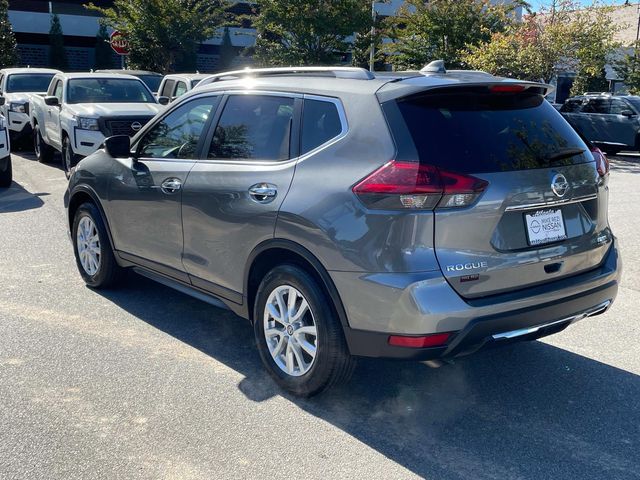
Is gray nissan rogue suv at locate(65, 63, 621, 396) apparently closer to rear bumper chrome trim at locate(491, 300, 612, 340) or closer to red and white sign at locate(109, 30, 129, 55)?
rear bumper chrome trim at locate(491, 300, 612, 340)

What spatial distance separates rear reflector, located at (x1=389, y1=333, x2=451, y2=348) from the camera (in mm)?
3416

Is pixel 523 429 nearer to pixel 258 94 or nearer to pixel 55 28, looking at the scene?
pixel 258 94

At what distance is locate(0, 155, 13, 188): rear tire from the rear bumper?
905 cm

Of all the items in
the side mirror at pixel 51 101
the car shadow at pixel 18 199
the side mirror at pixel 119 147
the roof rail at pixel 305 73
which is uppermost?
the roof rail at pixel 305 73

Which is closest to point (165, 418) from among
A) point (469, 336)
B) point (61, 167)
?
point (469, 336)

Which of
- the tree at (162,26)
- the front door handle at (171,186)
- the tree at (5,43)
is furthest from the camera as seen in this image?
the tree at (5,43)

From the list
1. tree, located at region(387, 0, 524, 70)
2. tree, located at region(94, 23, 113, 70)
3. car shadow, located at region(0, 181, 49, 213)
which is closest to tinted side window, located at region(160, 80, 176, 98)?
car shadow, located at region(0, 181, 49, 213)

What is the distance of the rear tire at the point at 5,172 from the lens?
36.0 feet

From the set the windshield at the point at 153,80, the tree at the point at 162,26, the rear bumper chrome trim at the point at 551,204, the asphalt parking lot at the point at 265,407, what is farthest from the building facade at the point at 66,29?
the rear bumper chrome trim at the point at 551,204

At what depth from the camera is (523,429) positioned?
3703 mm

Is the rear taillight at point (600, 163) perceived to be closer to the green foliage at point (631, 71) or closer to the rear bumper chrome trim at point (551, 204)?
the rear bumper chrome trim at point (551, 204)

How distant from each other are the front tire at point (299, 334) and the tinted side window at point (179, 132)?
124cm

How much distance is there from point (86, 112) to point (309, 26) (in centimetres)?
857

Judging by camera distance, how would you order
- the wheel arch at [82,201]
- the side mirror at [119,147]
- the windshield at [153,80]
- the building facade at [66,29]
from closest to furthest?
the side mirror at [119,147] < the wheel arch at [82,201] < the windshield at [153,80] < the building facade at [66,29]
